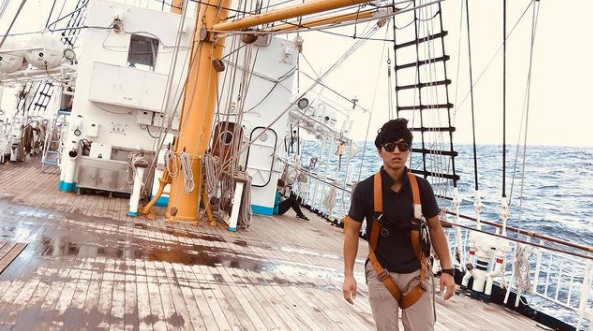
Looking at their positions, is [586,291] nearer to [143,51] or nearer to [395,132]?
[395,132]

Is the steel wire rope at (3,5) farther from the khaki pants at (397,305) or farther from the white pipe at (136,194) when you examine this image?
the khaki pants at (397,305)

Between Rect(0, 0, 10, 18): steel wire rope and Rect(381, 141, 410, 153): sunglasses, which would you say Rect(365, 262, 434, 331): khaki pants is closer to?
Rect(381, 141, 410, 153): sunglasses

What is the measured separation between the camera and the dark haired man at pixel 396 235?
7.88 feet

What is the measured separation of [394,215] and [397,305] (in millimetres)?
486

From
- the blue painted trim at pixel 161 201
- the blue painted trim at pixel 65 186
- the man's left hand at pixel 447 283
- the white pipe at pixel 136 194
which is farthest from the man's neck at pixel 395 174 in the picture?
the blue painted trim at pixel 65 186

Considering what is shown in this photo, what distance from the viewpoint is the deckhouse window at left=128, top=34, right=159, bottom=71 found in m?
9.48

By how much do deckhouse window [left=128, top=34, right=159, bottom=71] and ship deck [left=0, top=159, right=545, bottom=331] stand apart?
3.53m

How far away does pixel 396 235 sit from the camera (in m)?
2.42

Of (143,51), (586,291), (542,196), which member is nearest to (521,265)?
(586,291)

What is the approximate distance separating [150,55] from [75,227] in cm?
491

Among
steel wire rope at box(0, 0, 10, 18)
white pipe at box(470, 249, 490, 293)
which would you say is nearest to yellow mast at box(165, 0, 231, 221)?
steel wire rope at box(0, 0, 10, 18)

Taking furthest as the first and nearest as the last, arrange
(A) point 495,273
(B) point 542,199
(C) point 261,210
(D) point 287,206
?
(B) point 542,199
(D) point 287,206
(C) point 261,210
(A) point 495,273

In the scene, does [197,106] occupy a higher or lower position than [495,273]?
higher

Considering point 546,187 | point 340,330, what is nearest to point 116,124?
point 340,330
